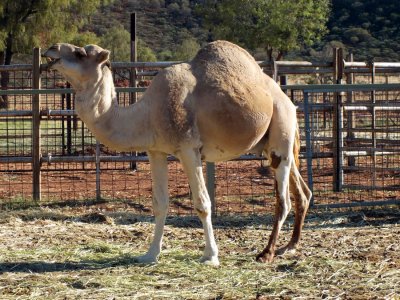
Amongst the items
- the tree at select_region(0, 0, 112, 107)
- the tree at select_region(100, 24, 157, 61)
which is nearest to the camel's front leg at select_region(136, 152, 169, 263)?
the tree at select_region(0, 0, 112, 107)

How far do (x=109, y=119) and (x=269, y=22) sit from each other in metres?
36.7

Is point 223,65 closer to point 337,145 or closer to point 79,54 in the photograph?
point 79,54

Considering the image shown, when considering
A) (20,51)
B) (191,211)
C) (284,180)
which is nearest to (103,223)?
(191,211)

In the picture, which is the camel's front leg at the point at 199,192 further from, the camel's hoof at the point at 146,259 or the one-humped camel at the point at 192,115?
the camel's hoof at the point at 146,259

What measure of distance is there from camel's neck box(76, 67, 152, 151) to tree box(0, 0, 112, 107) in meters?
26.6

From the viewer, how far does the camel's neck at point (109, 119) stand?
753 cm

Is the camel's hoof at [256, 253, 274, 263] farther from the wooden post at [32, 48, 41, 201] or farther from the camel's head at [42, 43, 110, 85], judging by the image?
the wooden post at [32, 48, 41, 201]

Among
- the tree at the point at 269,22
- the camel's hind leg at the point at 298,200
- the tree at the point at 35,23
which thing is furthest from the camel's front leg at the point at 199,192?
the tree at the point at 269,22

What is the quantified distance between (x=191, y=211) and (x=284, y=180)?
337cm

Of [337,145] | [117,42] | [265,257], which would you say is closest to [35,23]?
[117,42]

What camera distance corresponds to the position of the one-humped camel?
7512mm

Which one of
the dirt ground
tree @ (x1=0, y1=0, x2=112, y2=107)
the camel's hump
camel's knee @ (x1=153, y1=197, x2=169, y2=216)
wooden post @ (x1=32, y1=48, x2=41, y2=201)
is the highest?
tree @ (x1=0, y1=0, x2=112, y2=107)

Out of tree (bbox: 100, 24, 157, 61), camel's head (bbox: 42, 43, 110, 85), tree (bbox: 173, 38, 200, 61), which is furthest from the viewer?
tree (bbox: 173, 38, 200, 61)

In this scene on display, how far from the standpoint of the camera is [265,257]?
25.6 ft
